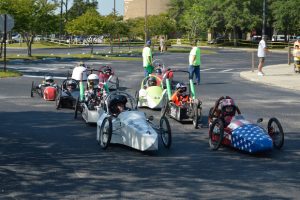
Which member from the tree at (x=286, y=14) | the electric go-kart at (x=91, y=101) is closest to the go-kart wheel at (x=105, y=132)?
the electric go-kart at (x=91, y=101)

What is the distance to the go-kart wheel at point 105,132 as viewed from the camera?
10.4 m

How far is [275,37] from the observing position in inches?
3713

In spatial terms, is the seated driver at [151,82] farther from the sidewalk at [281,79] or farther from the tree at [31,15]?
the tree at [31,15]

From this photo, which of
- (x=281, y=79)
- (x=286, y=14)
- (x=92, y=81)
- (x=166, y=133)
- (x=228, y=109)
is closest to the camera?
(x=166, y=133)

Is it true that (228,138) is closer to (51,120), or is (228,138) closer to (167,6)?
(51,120)

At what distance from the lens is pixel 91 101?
541 inches

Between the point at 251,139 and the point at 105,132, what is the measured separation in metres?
2.69

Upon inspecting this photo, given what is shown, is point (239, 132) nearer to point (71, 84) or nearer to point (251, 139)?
point (251, 139)

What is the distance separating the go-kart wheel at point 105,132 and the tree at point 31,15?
29.7 metres

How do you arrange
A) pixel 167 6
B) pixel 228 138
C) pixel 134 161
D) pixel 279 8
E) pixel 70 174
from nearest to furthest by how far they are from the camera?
pixel 70 174, pixel 134 161, pixel 228 138, pixel 279 8, pixel 167 6

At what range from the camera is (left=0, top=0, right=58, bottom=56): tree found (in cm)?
3950

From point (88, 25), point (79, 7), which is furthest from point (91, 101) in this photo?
point (79, 7)

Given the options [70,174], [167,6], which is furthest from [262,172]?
[167,6]

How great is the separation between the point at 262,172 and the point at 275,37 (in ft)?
290
